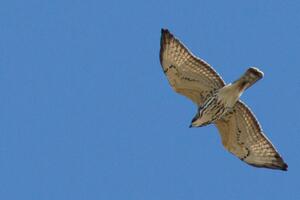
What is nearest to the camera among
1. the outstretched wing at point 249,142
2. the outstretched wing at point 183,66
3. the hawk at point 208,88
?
the hawk at point 208,88

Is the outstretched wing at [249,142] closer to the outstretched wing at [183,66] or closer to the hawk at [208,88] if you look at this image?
the hawk at [208,88]

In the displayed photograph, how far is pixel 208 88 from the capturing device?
68.3ft

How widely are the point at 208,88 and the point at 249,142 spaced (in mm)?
1980

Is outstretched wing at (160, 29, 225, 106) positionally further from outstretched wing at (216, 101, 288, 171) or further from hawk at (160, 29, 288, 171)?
outstretched wing at (216, 101, 288, 171)

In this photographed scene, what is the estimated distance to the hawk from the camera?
2034 cm

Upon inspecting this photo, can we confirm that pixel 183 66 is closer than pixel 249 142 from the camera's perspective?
Yes

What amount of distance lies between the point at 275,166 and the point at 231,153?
1.10 m

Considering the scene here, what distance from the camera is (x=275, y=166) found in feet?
71.4

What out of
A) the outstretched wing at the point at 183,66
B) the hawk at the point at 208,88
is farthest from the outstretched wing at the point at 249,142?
the outstretched wing at the point at 183,66

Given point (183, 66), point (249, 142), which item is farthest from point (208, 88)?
point (249, 142)

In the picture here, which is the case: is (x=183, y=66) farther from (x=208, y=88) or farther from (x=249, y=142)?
(x=249, y=142)

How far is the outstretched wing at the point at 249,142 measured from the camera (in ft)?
71.0

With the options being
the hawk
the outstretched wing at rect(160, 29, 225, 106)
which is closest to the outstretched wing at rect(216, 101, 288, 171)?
the hawk

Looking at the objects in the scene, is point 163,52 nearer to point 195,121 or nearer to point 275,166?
point 195,121
